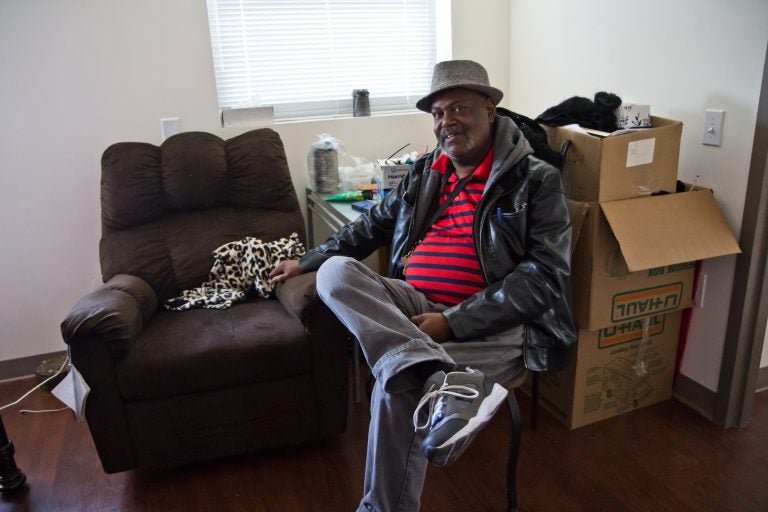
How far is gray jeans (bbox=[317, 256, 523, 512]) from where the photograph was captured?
1.43 meters

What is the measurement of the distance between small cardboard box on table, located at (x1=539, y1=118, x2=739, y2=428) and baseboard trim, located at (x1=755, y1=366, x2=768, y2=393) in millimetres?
421

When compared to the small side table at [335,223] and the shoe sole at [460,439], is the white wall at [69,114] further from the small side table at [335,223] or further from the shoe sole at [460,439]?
the shoe sole at [460,439]

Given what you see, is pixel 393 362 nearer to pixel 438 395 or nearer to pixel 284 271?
pixel 438 395

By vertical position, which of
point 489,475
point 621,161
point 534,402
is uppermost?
point 621,161

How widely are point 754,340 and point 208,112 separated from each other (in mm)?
2379

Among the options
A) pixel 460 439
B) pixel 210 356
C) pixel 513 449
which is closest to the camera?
pixel 460 439

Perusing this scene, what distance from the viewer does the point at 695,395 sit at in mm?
2176

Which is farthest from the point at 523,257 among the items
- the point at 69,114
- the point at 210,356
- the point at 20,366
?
the point at 20,366

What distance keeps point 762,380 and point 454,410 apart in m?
1.63

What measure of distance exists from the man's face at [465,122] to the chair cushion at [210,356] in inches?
30.6

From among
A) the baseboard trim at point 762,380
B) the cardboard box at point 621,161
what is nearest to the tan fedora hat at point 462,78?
the cardboard box at point 621,161

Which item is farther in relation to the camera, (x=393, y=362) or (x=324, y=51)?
(x=324, y=51)

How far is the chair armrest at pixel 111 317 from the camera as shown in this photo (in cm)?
170

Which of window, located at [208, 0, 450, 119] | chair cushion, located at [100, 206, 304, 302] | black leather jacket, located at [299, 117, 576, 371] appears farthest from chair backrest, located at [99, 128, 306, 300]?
black leather jacket, located at [299, 117, 576, 371]
